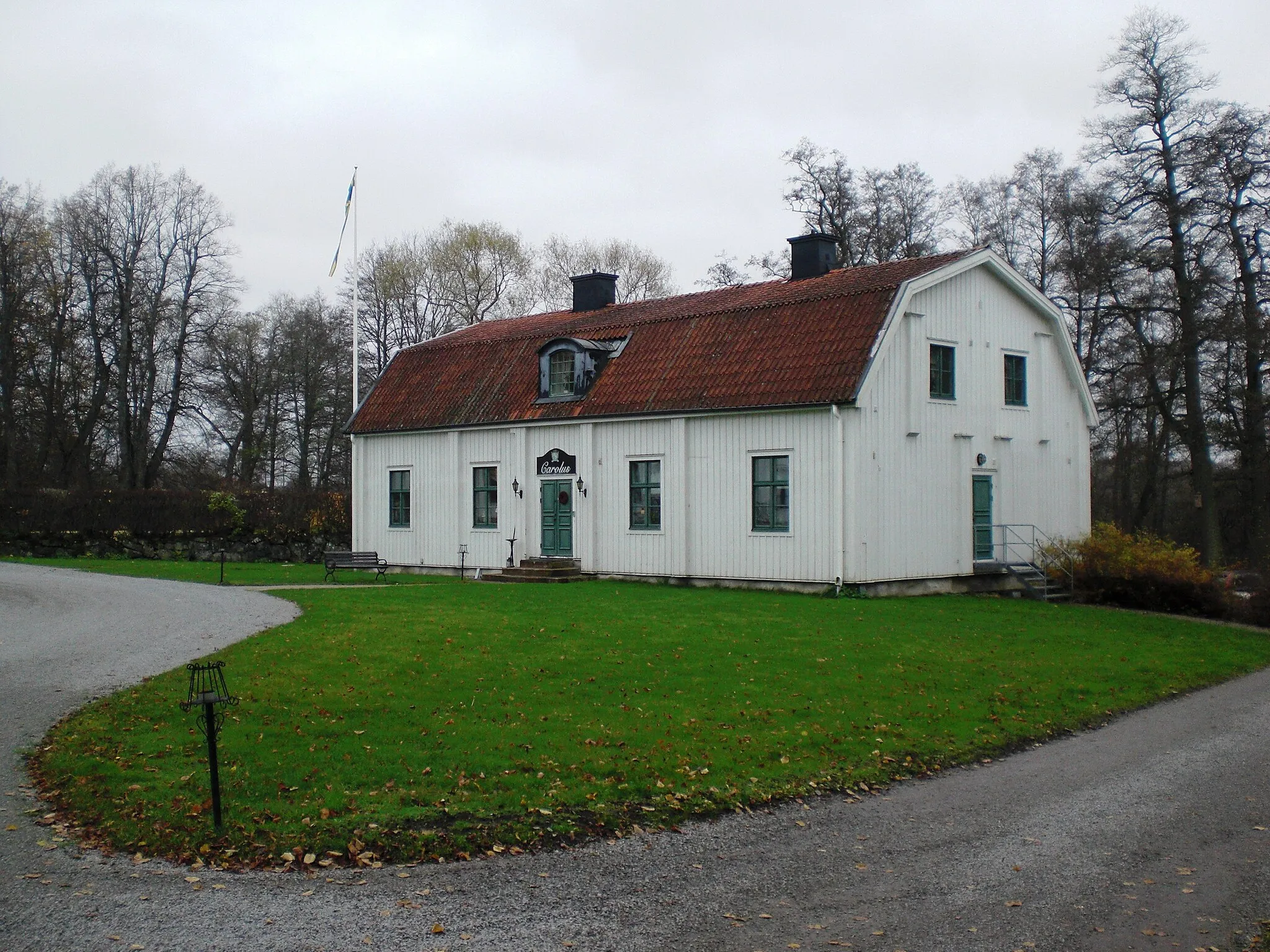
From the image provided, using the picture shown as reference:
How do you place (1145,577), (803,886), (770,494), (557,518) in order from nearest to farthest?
(803,886), (1145,577), (770,494), (557,518)

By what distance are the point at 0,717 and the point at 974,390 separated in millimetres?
19351

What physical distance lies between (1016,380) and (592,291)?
11.2 m

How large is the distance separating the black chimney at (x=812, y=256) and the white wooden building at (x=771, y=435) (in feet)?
0.17

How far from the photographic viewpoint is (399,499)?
30156 mm

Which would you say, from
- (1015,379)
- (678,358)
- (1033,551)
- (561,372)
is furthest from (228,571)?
(1015,379)

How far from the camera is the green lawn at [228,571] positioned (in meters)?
25.4

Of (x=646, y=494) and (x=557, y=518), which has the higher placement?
(x=646, y=494)

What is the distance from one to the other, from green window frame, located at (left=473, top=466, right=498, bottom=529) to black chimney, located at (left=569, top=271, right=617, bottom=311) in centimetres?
570

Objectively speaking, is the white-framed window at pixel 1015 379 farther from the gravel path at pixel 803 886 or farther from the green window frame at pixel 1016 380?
the gravel path at pixel 803 886

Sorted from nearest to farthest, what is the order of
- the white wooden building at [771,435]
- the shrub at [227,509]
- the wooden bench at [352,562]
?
the white wooden building at [771,435] < the wooden bench at [352,562] < the shrub at [227,509]

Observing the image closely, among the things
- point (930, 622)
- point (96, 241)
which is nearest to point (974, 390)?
point (930, 622)

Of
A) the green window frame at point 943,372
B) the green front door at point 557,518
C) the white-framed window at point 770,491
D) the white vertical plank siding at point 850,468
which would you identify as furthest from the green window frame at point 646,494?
the green window frame at point 943,372

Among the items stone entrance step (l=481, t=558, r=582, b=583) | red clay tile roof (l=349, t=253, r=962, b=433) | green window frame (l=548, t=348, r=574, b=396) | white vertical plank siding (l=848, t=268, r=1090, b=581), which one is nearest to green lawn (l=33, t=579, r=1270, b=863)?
white vertical plank siding (l=848, t=268, r=1090, b=581)

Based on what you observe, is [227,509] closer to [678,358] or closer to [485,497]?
[485,497]
